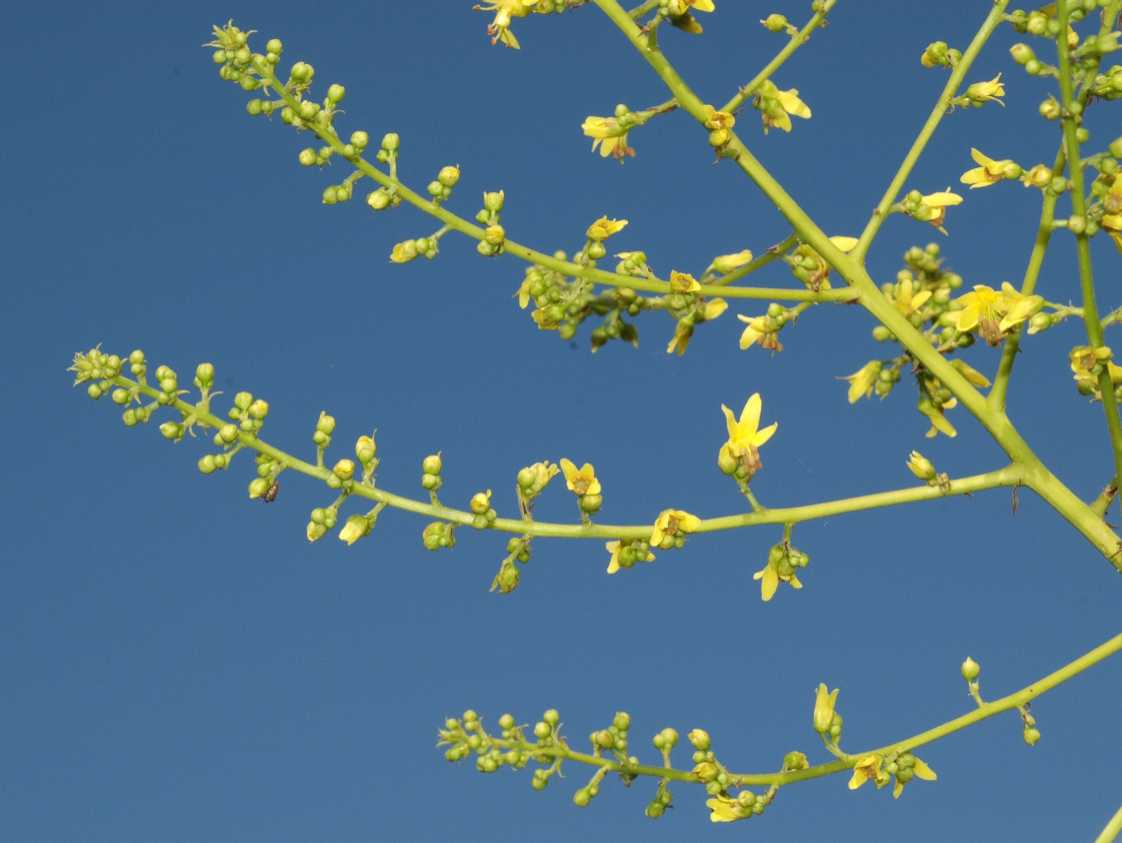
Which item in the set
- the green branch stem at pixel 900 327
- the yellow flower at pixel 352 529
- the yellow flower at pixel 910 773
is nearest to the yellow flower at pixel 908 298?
the green branch stem at pixel 900 327

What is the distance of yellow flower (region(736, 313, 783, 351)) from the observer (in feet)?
10.4

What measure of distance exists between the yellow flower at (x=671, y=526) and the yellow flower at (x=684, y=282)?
1.47ft


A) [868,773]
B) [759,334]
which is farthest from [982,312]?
[868,773]

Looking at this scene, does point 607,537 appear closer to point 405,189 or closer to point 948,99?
point 405,189

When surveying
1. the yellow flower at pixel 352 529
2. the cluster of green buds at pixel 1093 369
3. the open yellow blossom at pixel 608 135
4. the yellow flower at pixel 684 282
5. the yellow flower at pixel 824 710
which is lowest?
the yellow flower at pixel 824 710

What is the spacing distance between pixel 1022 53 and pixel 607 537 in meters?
1.25

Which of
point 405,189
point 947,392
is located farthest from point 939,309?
point 405,189

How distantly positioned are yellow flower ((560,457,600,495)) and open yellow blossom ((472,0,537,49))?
0.91m

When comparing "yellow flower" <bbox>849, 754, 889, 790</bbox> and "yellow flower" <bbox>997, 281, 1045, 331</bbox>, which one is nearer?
"yellow flower" <bbox>997, 281, 1045, 331</bbox>

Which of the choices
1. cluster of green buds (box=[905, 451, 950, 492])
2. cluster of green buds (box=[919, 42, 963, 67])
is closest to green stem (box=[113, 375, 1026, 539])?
cluster of green buds (box=[905, 451, 950, 492])

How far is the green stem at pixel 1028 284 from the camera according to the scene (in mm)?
3016

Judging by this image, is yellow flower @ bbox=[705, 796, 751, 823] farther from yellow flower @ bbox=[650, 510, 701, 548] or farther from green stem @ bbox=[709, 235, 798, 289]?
green stem @ bbox=[709, 235, 798, 289]

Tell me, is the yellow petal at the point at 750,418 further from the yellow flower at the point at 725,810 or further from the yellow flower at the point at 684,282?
the yellow flower at the point at 725,810

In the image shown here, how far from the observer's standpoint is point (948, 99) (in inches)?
125
